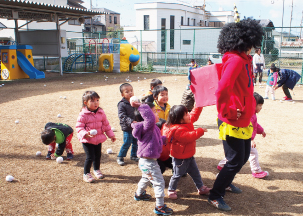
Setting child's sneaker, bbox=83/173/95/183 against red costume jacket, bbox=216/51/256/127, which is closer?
red costume jacket, bbox=216/51/256/127

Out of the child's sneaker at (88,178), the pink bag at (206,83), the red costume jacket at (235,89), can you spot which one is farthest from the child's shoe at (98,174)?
the red costume jacket at (235,89)

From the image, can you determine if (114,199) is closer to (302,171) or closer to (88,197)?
(88,197)

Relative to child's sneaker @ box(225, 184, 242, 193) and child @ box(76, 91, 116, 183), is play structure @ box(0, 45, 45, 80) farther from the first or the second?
child's sneaker @ box(225, 184, 242, 193)

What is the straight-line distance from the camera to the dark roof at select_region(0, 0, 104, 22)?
13520 millimetres

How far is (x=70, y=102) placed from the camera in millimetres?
8789

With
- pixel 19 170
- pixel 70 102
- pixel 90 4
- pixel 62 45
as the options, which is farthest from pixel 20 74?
pixel 90 4

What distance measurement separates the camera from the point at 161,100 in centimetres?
390

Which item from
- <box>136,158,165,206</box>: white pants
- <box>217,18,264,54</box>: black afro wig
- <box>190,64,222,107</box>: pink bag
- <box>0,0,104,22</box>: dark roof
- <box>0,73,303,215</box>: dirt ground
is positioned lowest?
<box>0,73,303,215</box>: dirt ground

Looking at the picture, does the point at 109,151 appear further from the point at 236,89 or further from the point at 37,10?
the point at 37,10

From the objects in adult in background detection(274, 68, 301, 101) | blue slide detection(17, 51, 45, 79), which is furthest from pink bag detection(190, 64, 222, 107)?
blue slide detection(17, 51, 45, 79)

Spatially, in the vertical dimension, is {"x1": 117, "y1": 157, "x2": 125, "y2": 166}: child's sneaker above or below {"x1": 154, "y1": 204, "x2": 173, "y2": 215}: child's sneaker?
above

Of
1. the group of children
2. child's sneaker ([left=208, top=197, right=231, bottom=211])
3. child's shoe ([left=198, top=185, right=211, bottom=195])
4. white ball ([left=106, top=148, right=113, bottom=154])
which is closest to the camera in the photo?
the group of children

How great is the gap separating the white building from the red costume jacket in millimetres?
26935

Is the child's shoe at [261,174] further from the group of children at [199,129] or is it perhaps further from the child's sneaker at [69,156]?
the child's sneaker at [69,156]
